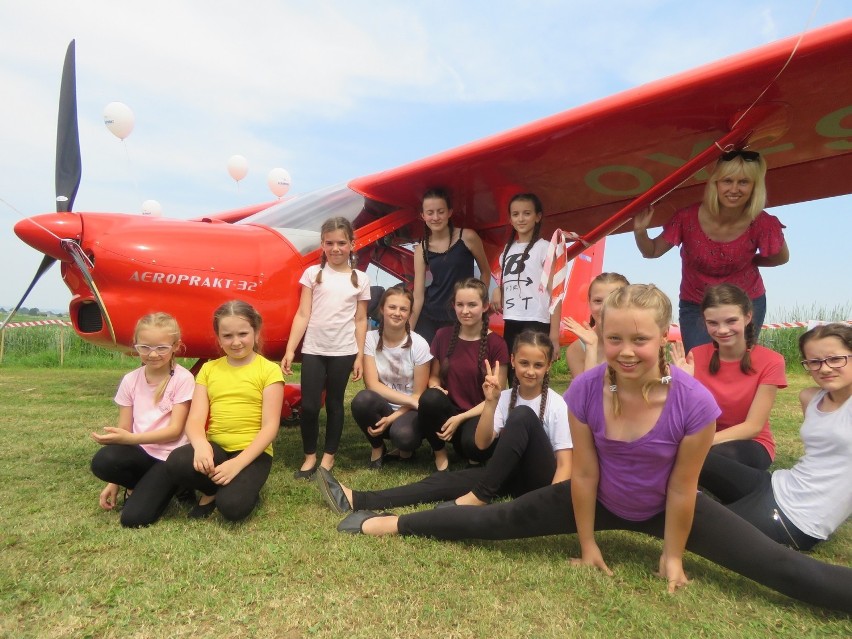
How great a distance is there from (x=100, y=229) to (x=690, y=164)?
12.1 feet

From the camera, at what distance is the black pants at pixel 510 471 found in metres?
2.65

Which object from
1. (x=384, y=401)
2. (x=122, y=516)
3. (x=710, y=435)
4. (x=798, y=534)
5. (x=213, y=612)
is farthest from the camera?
(x=384, y=401)

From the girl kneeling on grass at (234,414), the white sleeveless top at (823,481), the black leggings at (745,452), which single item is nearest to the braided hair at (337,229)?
the girl kneeling on grass at (234,414)

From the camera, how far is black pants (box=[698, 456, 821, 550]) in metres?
2.32

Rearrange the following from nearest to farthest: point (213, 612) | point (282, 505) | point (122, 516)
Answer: point (213, 612) → point (122, 516) → point (282, 505)

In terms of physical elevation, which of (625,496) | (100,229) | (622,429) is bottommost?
(625,496)

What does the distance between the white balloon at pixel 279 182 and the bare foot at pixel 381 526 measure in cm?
1244

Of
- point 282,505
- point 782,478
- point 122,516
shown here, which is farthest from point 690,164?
point 122,516

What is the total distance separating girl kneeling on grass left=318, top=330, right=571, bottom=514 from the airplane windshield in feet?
6.44

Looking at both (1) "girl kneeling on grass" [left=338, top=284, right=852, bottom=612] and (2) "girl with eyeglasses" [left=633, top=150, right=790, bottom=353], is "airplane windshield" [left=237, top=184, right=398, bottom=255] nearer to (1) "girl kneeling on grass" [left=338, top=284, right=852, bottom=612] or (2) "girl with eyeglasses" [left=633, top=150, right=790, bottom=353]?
(2) "girl with eyeglasses" [left=633, top=150, right=790, bottom=353]

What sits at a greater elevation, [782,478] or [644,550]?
[782,478]

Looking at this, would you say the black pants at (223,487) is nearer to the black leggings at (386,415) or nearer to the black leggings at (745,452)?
the black leggings at (386,415)

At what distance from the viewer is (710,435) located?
196cm

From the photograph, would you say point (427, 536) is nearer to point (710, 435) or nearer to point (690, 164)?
point (710, 435)
